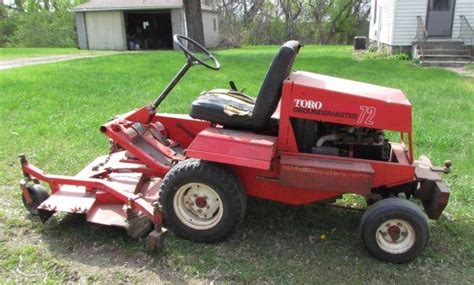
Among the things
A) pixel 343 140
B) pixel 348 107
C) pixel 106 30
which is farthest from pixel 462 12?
pixel 106 30

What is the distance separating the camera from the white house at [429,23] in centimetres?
1555

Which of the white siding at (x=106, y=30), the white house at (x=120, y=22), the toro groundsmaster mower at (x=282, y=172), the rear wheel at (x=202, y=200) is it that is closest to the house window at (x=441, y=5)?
the toro groundsmaster mower at (x=282, y=172)

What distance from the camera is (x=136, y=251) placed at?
10.8ft

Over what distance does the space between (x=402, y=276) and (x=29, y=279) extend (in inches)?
96.2

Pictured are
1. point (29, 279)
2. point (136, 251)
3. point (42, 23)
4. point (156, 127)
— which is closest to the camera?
point (29, 279)

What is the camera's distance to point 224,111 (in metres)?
3.50

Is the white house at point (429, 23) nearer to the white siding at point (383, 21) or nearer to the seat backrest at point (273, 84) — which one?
the white siding at point (383, 21)

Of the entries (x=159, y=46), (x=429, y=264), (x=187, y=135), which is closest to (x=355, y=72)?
(x=187, y=135)

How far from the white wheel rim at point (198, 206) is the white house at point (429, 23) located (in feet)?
46.4

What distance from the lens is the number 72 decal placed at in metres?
3.14

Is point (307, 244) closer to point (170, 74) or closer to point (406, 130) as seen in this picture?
point (406, 130)

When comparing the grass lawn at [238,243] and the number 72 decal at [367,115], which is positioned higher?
the number 72 decal at [367,115]

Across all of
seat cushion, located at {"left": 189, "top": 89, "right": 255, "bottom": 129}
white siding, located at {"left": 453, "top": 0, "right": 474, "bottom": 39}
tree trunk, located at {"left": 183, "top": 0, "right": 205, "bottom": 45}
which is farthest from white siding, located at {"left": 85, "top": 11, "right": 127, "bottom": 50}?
seat cushion, located at {"left": 189, "top": 89, "right": 255, "bottom": 129}

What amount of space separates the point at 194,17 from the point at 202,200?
17.2m
